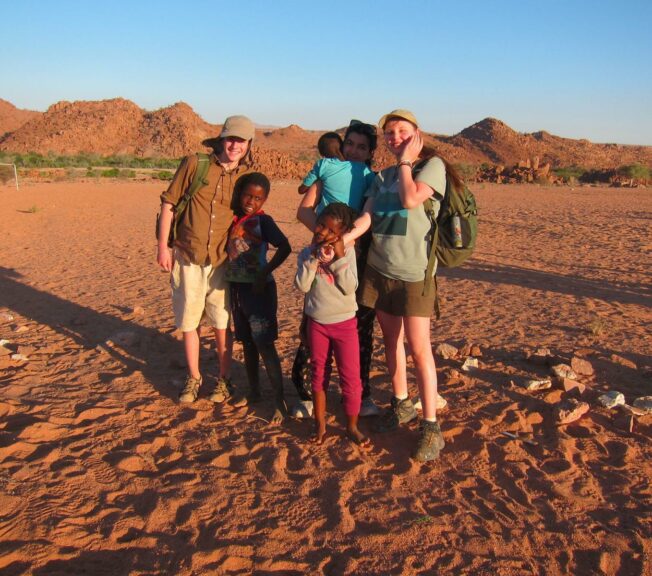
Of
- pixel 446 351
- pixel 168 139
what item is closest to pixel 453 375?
pixel 446 351

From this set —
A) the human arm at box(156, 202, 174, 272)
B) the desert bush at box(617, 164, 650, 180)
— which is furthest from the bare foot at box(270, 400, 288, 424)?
the desert bush at box(617, 164, 650, 180)

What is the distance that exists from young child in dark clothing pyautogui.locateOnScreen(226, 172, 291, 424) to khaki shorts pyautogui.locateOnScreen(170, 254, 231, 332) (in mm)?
105

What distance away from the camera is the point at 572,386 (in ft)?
14.4

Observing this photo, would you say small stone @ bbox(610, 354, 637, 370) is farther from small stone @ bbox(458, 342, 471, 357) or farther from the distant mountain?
the distant mountain

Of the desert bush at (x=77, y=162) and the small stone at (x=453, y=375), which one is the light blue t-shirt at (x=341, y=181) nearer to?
the small stone at (x=453, y=375)

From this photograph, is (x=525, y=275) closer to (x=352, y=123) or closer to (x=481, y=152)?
(x=352, y=123)

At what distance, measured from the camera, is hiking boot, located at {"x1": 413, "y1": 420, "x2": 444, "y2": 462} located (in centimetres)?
340

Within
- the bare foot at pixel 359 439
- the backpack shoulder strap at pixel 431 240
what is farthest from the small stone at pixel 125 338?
the backpack shoulder strap at pixel 431 240

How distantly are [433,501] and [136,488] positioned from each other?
156cm

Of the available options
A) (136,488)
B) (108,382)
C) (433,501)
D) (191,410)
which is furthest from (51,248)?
(433,501)

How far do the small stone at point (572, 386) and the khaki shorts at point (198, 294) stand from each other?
2.50 meters

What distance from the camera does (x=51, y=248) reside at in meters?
11.3

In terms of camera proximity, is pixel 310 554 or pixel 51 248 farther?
pixel 51 248

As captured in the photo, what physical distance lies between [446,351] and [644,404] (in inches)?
64.4
